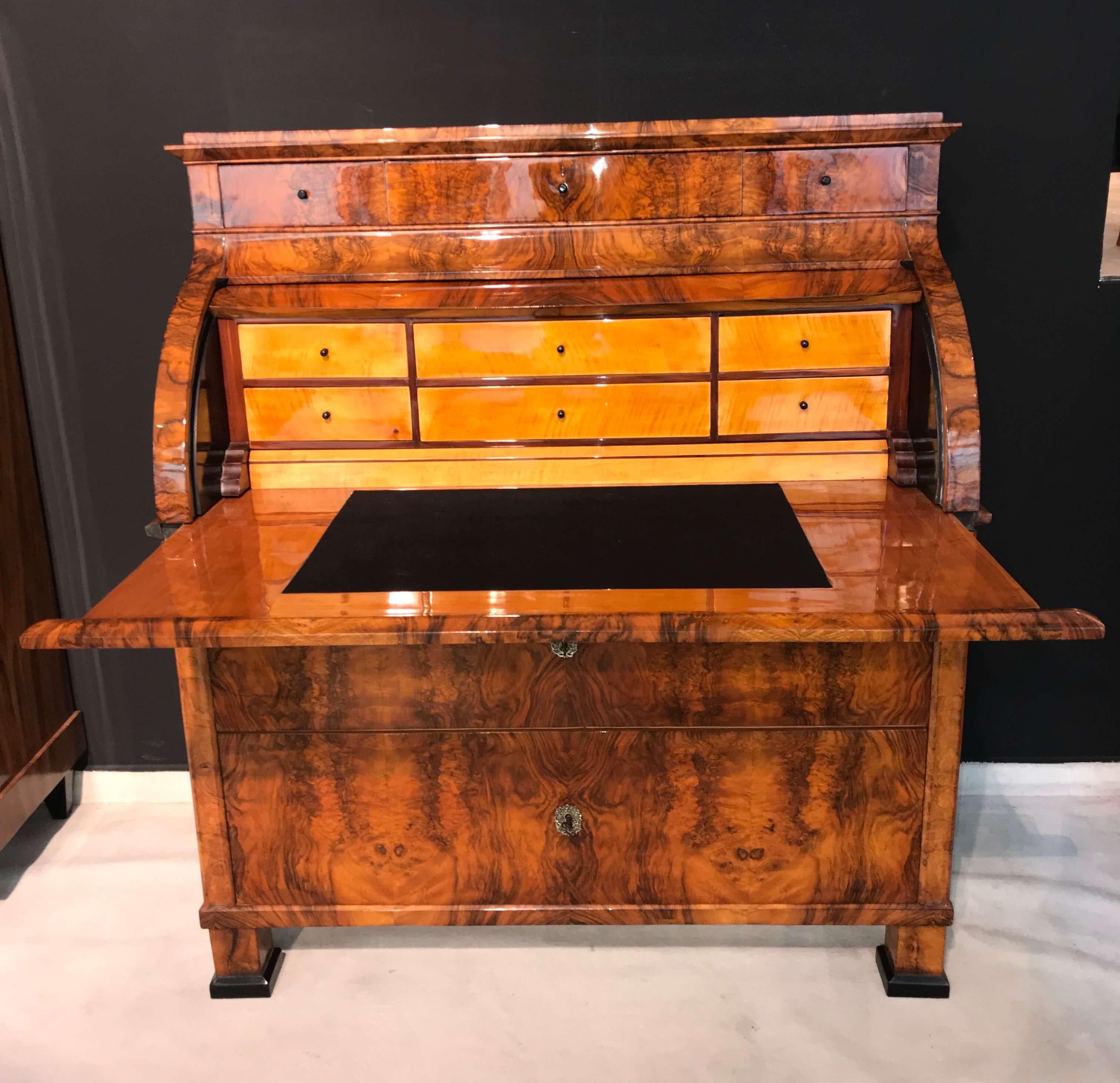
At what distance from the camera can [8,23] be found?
7.60 feet

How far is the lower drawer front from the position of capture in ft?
6.05

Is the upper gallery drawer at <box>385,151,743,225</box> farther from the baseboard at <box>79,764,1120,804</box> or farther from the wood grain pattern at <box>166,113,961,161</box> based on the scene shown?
the baseboard at <box>79,764,1120,804</box>

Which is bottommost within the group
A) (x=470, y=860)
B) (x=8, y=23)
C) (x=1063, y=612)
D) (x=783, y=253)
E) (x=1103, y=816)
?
(x=1103, y=816)

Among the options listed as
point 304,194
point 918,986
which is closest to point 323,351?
point 304,194

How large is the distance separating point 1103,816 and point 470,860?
160 centimetres

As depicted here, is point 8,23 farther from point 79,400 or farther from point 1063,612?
point 1063,612

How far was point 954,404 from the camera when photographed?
1863mm

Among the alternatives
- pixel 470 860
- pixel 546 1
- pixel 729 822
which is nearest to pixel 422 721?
pixel 470 860

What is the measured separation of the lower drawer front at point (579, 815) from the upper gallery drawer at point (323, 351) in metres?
0.71

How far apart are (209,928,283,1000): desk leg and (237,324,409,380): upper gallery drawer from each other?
1061mm

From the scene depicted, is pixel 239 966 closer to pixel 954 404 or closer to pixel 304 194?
pixel 304 194

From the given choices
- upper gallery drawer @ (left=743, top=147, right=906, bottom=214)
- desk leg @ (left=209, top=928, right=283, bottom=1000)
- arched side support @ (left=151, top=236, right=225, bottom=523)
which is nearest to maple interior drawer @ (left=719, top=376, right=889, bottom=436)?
upper gallery drawer @ (left=743, top=147, right=906, bottom=214)

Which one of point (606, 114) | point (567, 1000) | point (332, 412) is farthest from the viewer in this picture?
point (606, 114)

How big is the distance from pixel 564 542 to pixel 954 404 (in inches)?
28.7
